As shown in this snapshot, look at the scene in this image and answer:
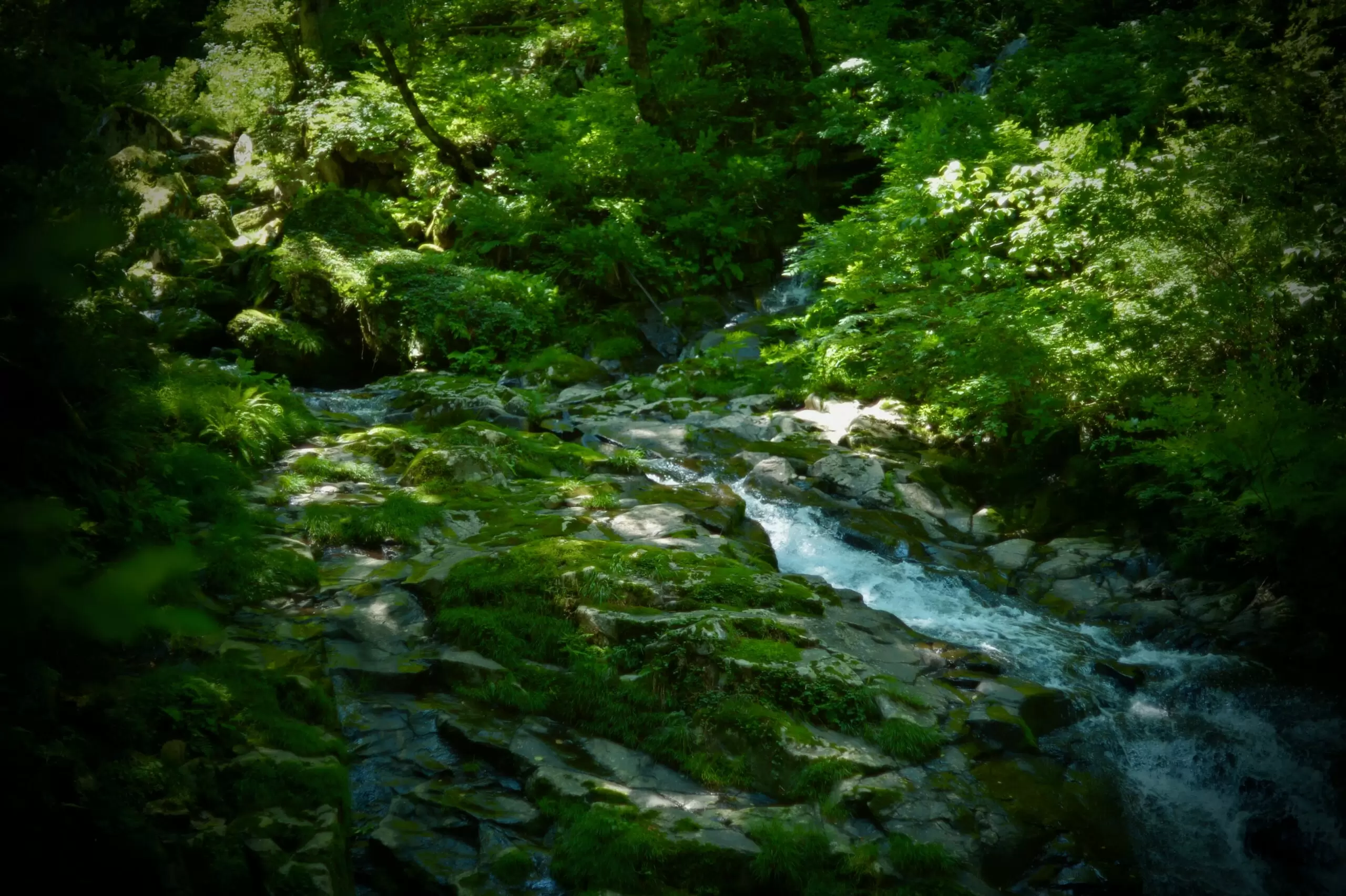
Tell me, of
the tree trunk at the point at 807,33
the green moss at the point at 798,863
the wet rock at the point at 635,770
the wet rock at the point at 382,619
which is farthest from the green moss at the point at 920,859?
the tree trunk at the point at 807,33

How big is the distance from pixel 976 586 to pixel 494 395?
7.21 metres

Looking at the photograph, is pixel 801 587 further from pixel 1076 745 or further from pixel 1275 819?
Result: pixel 1275 819

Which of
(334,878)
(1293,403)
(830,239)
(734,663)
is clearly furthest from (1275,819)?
(830,239)

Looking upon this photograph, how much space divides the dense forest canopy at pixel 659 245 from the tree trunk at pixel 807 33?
72 centimetres

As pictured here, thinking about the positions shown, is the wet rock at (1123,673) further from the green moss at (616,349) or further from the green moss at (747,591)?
the green moss at (616,349)

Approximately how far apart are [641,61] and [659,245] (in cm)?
421

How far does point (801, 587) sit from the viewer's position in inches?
243

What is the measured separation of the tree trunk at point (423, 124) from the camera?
624 inches

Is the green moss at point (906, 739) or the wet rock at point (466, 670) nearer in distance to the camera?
the green moss at point (906, 739)

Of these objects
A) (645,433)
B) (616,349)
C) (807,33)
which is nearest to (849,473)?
(645,433)

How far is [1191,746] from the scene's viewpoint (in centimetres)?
537

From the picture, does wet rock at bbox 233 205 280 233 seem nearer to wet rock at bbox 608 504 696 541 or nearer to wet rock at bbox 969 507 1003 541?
wet rock at bbox 608 504 696 541

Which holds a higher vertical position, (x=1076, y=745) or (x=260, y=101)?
(x=260, y=101)

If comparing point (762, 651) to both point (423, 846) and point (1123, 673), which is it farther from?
point (1123, 673)
